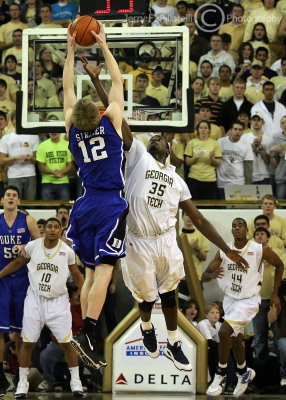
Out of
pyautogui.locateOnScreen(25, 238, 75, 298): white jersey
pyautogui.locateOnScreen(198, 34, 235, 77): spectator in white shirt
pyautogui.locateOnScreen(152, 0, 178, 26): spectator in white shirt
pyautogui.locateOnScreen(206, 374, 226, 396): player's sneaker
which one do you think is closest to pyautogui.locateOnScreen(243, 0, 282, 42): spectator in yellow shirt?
pyautogui.locateOnScreen(198, 34, 235, 77): spectator in white shirt

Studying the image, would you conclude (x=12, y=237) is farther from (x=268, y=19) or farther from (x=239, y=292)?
(x=268, y=19)

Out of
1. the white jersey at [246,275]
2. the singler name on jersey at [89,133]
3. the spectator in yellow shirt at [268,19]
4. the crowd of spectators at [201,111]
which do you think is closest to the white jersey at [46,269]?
the crowd of spectators at [201,111]

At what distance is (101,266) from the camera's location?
7.97m

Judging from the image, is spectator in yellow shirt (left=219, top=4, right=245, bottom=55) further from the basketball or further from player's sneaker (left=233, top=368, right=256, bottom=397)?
the basketball

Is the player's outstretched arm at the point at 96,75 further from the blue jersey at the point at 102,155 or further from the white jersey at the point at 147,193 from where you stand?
the white jersey at the point at 147,193

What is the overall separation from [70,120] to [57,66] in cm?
543

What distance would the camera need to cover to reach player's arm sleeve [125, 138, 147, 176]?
8672 millimetres

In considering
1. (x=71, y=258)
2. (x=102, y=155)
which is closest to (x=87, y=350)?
(x=102, y=155)

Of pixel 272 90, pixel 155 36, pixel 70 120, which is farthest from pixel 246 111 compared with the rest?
pixel 70 120

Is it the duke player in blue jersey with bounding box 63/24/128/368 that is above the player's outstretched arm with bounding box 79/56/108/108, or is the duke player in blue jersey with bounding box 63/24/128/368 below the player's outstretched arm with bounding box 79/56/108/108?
below

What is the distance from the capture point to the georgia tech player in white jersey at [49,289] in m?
12.3

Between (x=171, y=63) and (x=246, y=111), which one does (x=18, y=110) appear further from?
(x=246, y=111)

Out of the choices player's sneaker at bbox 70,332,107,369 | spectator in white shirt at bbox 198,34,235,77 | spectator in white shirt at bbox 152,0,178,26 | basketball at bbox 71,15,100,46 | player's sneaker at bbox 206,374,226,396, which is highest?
spectator in white shirt at bbox 152,0,178,26

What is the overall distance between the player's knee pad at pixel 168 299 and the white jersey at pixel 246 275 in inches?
146
